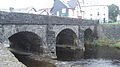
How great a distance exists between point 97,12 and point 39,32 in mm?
51863

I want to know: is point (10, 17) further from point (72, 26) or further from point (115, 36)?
point (115, 36)

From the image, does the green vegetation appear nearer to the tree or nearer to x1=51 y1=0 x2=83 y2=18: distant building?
x1=51 y1=0 x2=83 y2=18: distant building

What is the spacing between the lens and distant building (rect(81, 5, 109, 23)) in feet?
230

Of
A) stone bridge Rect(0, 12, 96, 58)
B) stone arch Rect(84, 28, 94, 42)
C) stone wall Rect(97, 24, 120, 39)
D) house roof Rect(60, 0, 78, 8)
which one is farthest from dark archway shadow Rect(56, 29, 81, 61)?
house roof Rect(60, 0, 78, 8)

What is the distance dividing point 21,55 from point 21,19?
742 centimetres

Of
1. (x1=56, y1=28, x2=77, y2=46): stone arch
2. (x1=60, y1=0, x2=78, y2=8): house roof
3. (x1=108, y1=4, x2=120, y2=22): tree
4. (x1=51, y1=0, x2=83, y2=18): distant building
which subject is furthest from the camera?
(x1=108, y1=4, x2=120, y2=22): tree

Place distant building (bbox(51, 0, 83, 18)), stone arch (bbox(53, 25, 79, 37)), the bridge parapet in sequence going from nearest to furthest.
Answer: the bridge parapet < stone arch (bbox(53, 25, 79, 37)) < distant building (bbox(51, 0, 83, 18))

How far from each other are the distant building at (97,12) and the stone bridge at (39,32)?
113 ft

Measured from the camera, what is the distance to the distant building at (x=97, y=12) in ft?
230

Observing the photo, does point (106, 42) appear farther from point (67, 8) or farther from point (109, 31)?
point (67, 8)

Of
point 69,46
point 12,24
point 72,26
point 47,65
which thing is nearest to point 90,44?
point 69,46

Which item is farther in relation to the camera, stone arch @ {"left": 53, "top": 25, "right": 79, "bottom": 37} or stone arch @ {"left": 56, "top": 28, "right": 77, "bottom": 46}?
stone arch @ {"left": 56, "top": 28, "right": 77, "bottom": 46}

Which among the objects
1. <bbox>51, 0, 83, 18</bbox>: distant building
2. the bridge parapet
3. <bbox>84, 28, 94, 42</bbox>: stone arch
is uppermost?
<bbox>51, 0, 83, 18</bbox>: distant building

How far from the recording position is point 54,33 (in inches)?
1042
